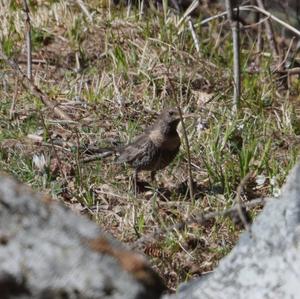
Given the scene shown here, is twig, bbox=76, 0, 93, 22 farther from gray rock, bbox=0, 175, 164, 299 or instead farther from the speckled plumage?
gray rock, bbox=0, 175, 164, 299

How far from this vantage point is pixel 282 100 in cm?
795

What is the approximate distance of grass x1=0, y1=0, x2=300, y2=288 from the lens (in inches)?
227

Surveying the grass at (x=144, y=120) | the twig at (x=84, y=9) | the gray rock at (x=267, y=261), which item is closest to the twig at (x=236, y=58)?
the grass at (x=144, y=120)

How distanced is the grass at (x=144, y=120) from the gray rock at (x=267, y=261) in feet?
5.68

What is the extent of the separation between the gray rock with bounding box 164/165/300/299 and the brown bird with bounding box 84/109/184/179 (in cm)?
291

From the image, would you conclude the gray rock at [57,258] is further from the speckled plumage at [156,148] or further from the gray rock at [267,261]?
the speckled plumage at [156,148]

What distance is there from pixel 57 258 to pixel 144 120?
424 centimetres

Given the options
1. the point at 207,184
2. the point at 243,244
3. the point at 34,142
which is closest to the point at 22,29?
the point at 34,142

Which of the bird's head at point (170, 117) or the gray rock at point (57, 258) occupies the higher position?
the gray rock at point (57, 258)

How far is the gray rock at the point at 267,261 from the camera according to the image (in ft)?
10.7

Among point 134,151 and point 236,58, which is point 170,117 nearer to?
point 134,151

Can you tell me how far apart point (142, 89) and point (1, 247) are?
4667 millimetres

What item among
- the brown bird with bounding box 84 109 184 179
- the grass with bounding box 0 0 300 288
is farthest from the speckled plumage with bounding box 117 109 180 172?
the grass with bounding box 0 0 300 288

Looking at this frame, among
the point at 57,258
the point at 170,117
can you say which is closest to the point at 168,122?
the point at 170,117
